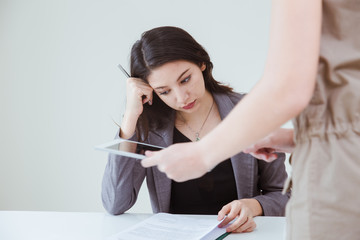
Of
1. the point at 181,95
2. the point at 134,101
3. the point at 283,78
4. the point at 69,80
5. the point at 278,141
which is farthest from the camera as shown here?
the point at 69,80

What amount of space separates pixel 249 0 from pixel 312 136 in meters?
2.09

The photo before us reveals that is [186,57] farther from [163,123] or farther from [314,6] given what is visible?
[314,6]

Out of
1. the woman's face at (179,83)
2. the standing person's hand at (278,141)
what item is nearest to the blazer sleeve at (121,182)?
the woman's face at (179,83)

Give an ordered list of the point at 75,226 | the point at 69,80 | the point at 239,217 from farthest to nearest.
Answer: the point at 69,80, the point at 75,226, the point at 239,217

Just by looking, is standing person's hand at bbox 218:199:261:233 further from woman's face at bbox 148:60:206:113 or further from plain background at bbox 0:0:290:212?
plain background at bbox 0:0:290:212

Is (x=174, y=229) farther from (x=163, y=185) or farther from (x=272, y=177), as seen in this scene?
(x=272, y=177)

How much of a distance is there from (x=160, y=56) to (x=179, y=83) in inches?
4.6

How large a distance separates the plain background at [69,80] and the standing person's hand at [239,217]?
4.76 feet

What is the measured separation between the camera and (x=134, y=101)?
1.46 meters

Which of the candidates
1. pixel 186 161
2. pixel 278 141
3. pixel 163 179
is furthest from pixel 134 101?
pixel 186 161

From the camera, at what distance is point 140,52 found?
1.46m

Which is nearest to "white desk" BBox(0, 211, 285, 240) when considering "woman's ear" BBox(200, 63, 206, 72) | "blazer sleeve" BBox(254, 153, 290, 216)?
"blazer sleeve" BBox(254, 153, 290, 216)

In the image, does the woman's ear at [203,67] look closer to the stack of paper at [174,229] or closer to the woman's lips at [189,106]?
the woman's lips at [189,106]

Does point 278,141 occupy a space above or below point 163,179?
above
